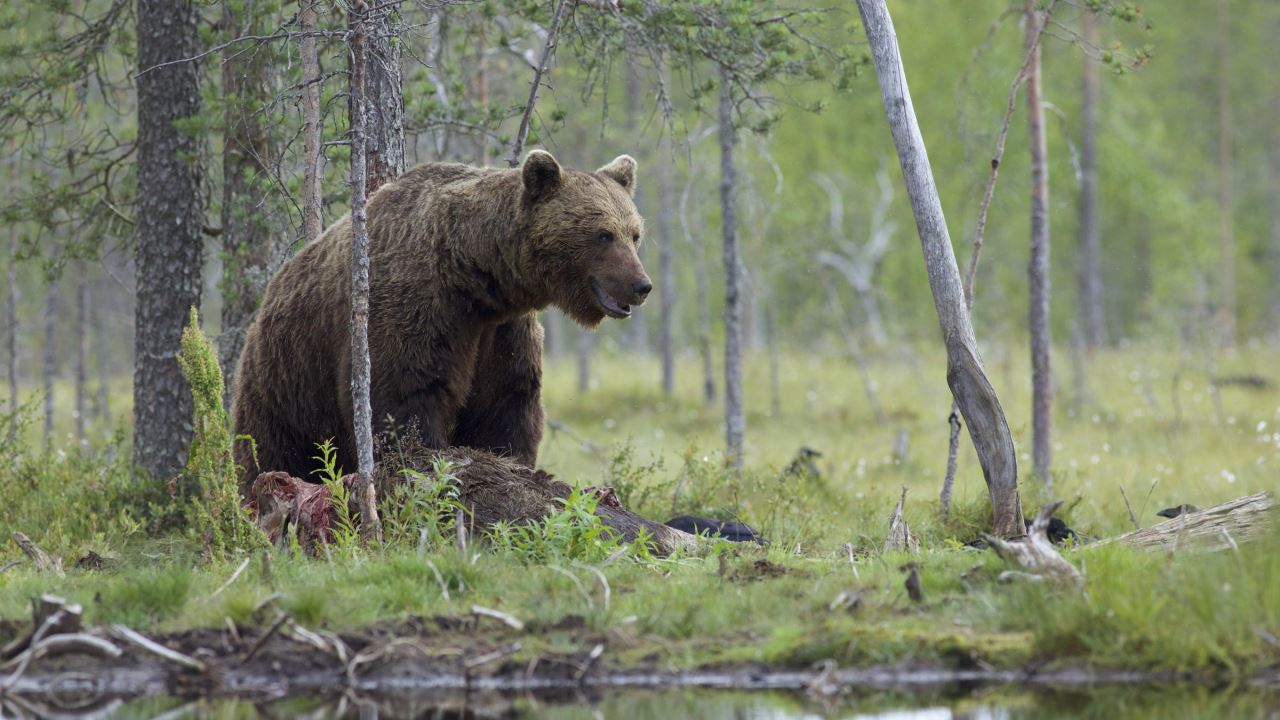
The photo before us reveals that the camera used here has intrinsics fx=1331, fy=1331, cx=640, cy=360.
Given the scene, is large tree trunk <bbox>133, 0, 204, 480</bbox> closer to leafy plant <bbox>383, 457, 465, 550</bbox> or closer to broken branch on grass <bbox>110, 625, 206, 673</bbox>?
leafy plant <bbox>383, 457, 465, 550</bbox>

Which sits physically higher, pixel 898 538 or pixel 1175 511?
pixel 1175 511

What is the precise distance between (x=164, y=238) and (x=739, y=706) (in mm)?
7289

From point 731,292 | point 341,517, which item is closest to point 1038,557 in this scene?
point 341,517

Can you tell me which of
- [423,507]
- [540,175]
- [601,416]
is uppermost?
[540,175]

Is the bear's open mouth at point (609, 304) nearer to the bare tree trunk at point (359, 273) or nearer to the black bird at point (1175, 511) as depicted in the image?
the bare tree trunk at point (359, 273)

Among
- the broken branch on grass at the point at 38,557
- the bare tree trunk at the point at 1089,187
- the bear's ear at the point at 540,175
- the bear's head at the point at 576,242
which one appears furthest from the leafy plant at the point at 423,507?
the bare tree trunk at the point at 1089,187

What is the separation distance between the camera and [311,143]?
9.70 metres

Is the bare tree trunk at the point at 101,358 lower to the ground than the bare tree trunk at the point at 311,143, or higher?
lower

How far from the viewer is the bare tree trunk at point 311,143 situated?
9656 millimetres

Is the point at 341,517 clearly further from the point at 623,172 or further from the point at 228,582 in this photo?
the point at 623,172

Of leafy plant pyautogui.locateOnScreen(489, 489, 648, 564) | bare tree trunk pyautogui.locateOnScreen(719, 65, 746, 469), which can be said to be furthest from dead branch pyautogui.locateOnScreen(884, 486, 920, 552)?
bare tree trunk pyautogui.locateOnScreen(719, 65, 746, 469)

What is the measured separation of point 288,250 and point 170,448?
196cm

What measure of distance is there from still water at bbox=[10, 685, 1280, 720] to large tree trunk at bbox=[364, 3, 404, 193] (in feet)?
13.2

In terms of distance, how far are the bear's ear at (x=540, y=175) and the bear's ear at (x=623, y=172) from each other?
57 centimetres
